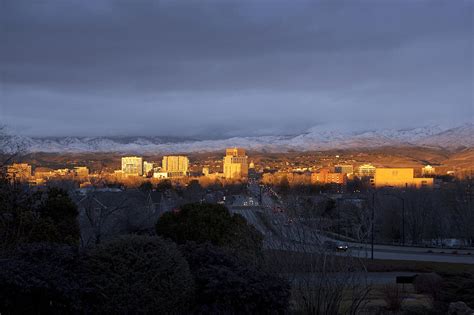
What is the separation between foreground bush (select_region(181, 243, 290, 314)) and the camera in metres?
9.41

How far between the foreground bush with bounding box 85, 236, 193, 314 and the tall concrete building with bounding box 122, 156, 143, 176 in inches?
2770

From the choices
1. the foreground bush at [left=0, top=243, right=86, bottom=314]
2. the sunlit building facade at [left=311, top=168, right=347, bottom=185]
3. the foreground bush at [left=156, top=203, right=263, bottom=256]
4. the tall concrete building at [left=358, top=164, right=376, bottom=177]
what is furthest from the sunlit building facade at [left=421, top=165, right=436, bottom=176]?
the foreground bush at [left=0, top=243, right=86, bottom=314]

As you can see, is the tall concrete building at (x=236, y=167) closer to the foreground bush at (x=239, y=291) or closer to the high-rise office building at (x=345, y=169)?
the high-rise office building at (x=345, y=169)

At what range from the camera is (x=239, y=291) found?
9.41m

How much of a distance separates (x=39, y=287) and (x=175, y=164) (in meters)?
84.6

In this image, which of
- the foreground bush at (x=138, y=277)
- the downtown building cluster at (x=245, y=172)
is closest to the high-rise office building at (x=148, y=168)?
the downtown building cluster at (x=245, y=172)

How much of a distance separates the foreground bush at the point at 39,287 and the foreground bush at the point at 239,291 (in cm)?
179

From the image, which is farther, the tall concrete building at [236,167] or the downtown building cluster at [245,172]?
the downtown building cluster at [245,172]

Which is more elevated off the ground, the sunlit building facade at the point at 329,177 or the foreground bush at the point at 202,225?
the sunlit building facade at the point at 329,177

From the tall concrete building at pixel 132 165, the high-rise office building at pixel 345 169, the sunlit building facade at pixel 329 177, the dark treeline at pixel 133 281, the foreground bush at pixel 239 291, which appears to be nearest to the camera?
the dark treeline at pixel 133 281

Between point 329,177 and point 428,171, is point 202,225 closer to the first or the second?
point 329,177

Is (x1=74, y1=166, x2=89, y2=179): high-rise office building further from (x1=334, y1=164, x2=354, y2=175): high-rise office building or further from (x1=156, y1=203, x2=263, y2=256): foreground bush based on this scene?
(x1=334, y1=164, x2=354, y2=175): high-rise office building

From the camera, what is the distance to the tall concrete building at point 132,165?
8176cm

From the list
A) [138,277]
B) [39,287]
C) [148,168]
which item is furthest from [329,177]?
[39,287]
